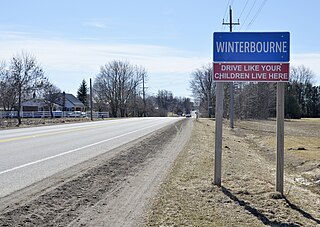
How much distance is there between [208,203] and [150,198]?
106cm

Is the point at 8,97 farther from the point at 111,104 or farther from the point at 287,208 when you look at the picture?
the point at 111,104

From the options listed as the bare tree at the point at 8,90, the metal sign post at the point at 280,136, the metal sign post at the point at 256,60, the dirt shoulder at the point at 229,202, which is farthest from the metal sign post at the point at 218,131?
the bare tree at the point at 8,90

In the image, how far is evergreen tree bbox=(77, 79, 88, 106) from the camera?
130788 mm

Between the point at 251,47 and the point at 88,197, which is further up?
the point at 251,47

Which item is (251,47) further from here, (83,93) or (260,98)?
(83,93)

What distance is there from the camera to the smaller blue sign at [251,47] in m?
8.09

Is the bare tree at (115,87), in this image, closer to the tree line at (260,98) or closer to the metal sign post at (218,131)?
the tree line at (260,98)

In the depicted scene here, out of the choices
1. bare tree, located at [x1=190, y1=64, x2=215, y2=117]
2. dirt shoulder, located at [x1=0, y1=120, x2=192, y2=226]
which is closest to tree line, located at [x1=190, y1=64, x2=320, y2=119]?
bare tree, located at [x1=190, y1=64, x2=215, y2=117]

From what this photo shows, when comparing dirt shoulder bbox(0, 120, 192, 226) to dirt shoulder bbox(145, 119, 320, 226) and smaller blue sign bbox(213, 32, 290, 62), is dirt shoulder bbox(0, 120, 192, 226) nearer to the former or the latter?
dirt shoulder bbox(145, 119, 320, 226)

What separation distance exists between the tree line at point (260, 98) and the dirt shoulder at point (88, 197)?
2288 inches

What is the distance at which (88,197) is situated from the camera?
7473 mm

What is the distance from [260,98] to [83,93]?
66922mm

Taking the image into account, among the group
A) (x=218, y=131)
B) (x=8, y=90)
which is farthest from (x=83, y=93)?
(x=218, y=131)

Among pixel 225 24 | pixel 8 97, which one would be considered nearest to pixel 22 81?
pixel 8 97
